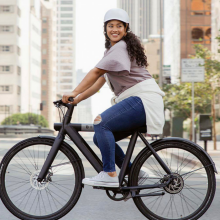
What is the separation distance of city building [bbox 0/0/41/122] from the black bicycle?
284 feet

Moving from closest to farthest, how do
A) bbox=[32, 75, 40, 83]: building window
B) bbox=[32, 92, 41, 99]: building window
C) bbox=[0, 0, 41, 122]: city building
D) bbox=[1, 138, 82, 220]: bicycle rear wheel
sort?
bbox=[1, 138, 82, 220]: bicycle rear wheel → bbox=[0, 0, 41, 122]: city building → bbox=[32, 92, 41, 99]: building window → bbox=[32, 75, 40, 83]: building window

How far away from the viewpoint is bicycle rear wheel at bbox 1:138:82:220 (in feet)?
15.1

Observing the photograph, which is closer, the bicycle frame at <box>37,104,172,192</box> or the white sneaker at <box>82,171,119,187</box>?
the white sneaker at <box>82,171,119,187</box>

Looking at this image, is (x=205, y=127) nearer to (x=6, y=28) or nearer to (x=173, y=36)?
(x=173, y=36)

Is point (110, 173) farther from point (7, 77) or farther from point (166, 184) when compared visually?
point (7, 77)

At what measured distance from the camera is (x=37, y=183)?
4.69 meters

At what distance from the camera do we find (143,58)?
4.51 meters

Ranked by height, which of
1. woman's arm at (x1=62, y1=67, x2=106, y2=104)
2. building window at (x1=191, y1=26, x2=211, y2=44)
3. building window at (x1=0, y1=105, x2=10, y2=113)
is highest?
building window at (x1=191, y1=26, x2=211, y2=44)

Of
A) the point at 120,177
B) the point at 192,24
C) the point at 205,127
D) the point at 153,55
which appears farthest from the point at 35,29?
the point at 120,177

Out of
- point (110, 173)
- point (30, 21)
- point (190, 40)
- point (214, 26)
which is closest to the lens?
point (110, 173)

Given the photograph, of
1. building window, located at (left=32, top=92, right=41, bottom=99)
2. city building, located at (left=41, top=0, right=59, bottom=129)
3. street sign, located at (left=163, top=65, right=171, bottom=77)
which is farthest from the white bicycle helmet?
city building, located at (left=41, top=0, right=59, bottom=129)

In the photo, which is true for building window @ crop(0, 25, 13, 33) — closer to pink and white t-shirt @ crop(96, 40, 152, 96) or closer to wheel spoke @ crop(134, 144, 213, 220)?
pink and white t-shirt @ crop(96, 40, 152, 96)

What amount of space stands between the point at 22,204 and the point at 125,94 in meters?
1.34

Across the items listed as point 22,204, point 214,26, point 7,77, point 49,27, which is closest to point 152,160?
point 22,204
